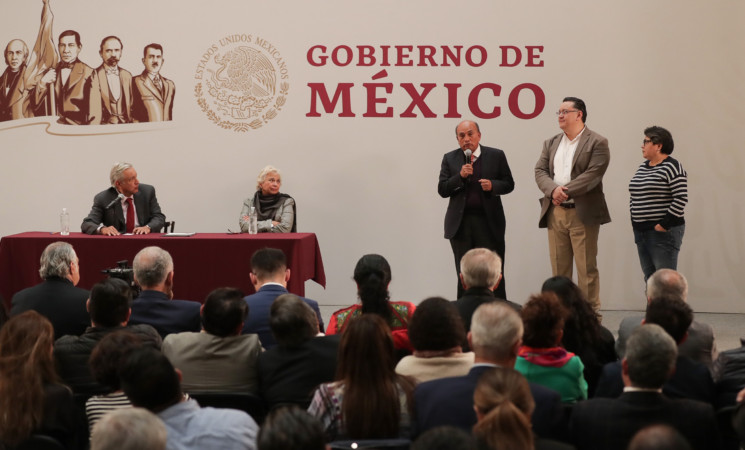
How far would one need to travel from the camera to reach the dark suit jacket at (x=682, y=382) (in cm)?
312

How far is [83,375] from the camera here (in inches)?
138

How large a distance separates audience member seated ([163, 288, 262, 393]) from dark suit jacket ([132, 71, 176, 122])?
494 centimetres

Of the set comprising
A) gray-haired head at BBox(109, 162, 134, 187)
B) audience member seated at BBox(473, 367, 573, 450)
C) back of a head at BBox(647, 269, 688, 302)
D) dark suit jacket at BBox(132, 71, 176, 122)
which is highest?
dark suit jacket at BBox(132, 71, 176, 122)

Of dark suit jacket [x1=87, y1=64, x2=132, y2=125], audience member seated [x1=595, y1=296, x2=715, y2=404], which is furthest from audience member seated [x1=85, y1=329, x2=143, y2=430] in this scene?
dark suit jacket [x1=87, y1=64, x2=132, y2=125]

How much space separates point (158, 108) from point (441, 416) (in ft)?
20.0

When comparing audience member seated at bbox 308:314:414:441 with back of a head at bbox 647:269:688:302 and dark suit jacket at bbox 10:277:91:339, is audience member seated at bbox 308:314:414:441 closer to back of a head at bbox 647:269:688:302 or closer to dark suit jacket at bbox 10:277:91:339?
back of a head at bbox 647:269:688:302

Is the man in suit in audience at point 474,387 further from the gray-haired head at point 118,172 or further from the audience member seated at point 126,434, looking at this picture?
the gray-haired head at point 118,172

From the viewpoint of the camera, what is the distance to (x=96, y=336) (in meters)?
3.56

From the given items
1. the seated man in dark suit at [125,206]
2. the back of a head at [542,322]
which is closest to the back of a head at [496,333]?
the back of a head at [542,322]

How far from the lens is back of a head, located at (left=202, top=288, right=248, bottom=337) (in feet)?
11.6

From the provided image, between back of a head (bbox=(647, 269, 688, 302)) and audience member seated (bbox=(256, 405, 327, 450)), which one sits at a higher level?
back of a head (bbox=(647, 269, 688, 302))

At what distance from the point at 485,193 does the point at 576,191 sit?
0.66 meters

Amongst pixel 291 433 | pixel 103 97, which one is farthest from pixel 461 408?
pixel 103 97

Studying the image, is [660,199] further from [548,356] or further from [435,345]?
[435,345]
